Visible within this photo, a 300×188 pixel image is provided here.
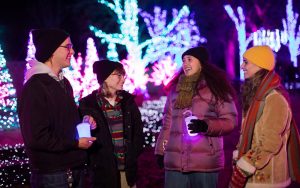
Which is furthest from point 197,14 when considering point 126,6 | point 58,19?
point 58,19

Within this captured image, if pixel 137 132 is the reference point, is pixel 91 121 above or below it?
above

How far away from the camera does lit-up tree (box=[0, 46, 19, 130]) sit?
12164 mm

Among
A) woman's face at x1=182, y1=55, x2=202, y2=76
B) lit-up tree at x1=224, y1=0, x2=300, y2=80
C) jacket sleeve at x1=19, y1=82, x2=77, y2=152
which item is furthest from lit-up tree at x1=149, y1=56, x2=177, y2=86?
jacket sleeve at x1=19, y1=82, x2=77, y2=152

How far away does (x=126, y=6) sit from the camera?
72.4 feet

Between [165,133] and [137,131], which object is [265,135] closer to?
[165,133]

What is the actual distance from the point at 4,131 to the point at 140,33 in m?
19.5

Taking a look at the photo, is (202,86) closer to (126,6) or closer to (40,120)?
(40,120)

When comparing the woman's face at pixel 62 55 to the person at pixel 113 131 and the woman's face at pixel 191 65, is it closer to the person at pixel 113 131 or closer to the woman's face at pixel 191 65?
the person at pixel 113 131

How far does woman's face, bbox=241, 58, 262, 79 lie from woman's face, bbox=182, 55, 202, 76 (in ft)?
2.32

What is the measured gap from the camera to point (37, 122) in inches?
146

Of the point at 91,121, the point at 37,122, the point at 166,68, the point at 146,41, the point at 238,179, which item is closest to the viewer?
the point at 37,122

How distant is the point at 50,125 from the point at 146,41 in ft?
66.2

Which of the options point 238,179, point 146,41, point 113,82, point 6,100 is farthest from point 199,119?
point 146,41

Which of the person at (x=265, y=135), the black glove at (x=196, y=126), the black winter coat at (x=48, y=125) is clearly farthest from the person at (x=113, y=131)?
the person at (x=265, y=135)
